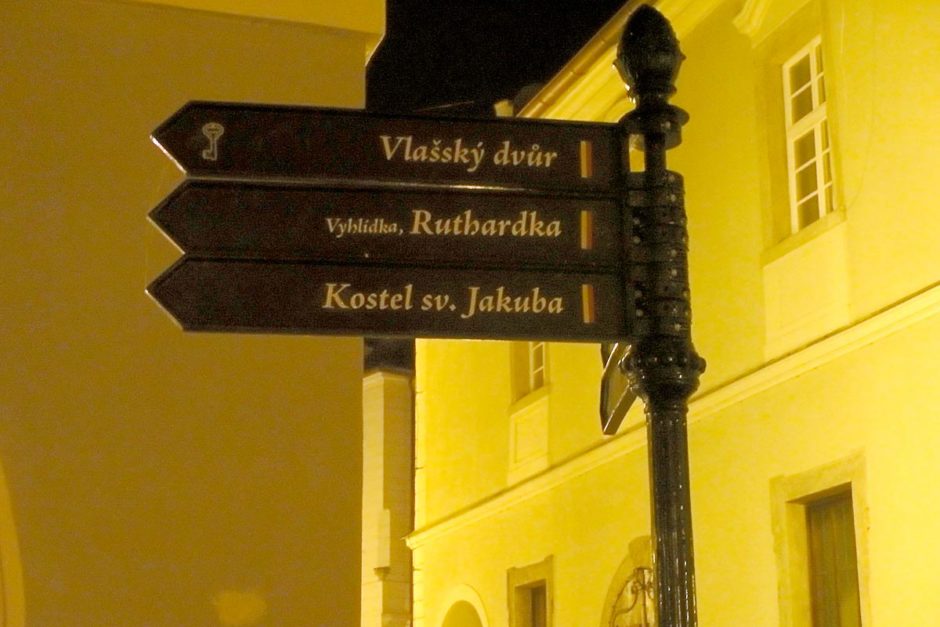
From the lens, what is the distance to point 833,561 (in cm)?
1134

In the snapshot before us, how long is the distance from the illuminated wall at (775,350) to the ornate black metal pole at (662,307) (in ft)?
21.3

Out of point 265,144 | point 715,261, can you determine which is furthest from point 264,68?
point 715,261

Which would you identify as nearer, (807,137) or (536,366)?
(807,137)

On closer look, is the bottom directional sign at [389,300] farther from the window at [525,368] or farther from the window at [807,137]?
the window at [525,368]

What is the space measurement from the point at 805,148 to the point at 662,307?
8792mm

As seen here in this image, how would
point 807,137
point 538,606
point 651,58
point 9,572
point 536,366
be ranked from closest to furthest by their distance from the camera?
point 651,58, point 9,572, point 807,137, point 538,606, point 536,366

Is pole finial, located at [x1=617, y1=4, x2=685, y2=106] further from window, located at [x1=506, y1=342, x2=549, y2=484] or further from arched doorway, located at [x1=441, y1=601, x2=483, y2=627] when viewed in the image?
arched doorway, located at [x1=441, y1=601, x2=483, y2=627]

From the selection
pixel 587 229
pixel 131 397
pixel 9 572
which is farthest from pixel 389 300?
pixel 9 572

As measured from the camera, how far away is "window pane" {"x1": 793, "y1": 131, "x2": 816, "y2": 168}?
40.1 feet

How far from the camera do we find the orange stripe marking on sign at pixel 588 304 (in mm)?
3920

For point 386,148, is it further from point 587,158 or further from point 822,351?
point 822,351

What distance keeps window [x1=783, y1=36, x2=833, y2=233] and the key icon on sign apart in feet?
28.1

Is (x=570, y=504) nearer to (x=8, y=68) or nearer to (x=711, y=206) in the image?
(x=711, y=206)

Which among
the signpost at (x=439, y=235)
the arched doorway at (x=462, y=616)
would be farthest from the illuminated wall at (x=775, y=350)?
the signpost at (x=439, y=235)
